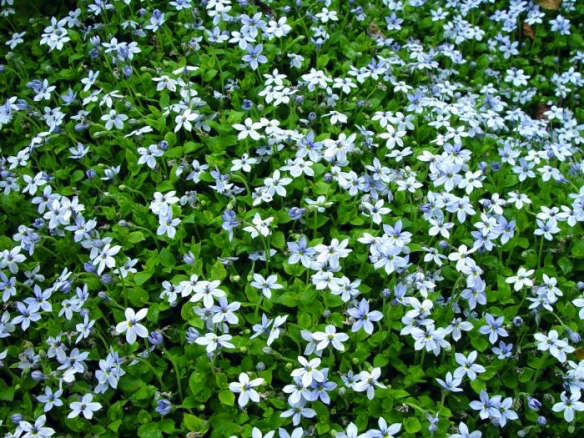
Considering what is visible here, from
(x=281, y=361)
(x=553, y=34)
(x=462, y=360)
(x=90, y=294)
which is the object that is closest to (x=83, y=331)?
(x=90, y=294)

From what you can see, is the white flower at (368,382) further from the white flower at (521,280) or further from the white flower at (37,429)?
the white flower at (37,429)

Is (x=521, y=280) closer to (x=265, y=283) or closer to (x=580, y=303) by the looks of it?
(x=580, y=303)

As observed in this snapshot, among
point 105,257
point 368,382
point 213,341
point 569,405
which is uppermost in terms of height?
point 105,257

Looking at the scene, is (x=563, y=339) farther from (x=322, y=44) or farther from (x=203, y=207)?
(x=322, y=44)

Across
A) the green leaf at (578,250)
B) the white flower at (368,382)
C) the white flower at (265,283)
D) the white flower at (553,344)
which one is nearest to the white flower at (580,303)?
the white flower at (553,344)

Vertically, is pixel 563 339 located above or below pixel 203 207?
below

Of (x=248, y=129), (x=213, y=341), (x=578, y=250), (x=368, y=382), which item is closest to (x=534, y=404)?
(x=368, y=382)

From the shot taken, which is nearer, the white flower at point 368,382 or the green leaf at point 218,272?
the white flower at point 368,382
